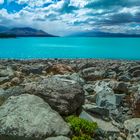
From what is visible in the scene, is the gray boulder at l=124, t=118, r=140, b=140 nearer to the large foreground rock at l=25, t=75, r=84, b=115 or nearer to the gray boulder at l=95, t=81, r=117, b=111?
the large foreground rock at l=25, t=75, r=84, b=115

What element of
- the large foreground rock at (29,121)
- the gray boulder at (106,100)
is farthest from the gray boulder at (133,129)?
the gray boulder at (106,100)

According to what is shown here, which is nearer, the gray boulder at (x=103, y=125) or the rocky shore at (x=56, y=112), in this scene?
the rocky shore at (x=56, y=112)

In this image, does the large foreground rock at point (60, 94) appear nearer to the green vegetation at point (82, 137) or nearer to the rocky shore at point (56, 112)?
the rocky shore at point (56, 112)

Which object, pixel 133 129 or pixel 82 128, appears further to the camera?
pixel 133 129

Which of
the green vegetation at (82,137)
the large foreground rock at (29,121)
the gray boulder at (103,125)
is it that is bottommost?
the gray boulder at (103,125)

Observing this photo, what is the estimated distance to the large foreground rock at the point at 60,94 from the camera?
1172 cm

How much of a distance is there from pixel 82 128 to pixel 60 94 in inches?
67.9

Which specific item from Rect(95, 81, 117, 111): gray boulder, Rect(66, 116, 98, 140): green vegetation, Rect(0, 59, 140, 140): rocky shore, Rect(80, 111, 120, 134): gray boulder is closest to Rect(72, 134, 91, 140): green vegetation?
Rect(66, 116, 98, 140): green vegetation

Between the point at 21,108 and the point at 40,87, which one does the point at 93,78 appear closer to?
the point at 40,87

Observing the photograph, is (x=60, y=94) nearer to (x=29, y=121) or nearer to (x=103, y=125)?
(x=103, y=125)

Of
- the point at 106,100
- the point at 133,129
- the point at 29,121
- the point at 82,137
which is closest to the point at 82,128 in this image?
the point at 82,137

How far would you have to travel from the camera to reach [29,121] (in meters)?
10.0

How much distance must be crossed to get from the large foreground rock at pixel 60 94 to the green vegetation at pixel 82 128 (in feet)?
3.13

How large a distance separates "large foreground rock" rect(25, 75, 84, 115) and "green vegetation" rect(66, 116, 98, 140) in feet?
3.13
